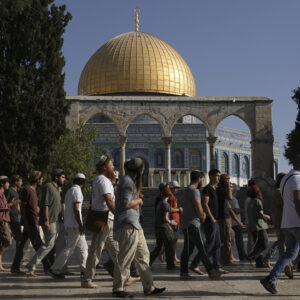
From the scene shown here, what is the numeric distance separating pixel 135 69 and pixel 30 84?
62.9 feet

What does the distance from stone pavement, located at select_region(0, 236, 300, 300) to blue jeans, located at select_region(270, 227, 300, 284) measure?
28 cm

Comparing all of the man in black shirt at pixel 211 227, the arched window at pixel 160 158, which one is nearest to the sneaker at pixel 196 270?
the man in black shirt at pixel 211 227

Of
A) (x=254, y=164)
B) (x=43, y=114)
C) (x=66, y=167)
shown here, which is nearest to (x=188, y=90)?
(x=254, y=164)

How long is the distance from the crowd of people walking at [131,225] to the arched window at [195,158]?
32508mm

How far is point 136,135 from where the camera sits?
138ft

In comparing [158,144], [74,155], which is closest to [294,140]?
[74,155]

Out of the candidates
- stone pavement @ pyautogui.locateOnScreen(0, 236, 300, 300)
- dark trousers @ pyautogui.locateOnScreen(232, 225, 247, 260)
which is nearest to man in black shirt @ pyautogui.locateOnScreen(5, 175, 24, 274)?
stone pavement @ pyautogui.locateOnScreen(0, 236, 300, 300)

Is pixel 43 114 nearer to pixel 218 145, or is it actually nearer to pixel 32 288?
pixel 32 288

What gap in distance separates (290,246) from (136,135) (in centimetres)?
3581

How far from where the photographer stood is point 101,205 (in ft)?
21.3

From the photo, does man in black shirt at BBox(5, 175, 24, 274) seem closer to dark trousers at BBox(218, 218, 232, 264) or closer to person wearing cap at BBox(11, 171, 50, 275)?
person wearing cap at BBox(11, 171, 50, 275)

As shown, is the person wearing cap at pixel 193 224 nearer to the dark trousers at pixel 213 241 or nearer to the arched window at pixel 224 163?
the dark trousers at pixel 213 241

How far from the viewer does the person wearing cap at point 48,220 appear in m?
7.61

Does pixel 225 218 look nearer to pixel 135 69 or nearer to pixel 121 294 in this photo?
pixel 121 294
